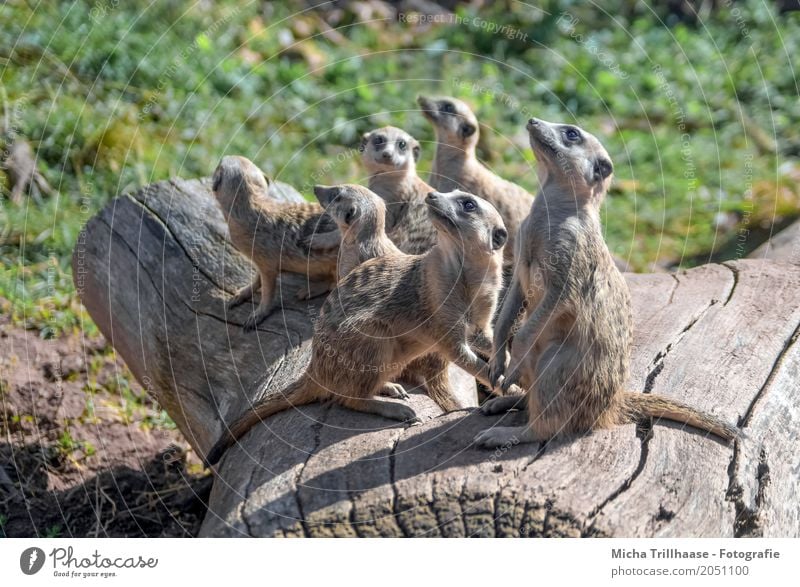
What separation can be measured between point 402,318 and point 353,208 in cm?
107

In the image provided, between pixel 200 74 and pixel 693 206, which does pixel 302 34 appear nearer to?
pixel 200 74

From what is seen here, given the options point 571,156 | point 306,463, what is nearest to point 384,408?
point 306,463

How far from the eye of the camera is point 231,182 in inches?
245

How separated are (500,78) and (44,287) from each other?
5921 mm

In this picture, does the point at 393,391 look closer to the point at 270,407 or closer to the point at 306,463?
the point at 270,407

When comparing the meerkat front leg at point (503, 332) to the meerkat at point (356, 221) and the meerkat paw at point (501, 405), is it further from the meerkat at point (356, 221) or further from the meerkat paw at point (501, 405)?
the meerkat at point (356, 221)

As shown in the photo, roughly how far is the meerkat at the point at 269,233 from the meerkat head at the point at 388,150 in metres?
0.60

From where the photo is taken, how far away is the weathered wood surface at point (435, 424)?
3795mm

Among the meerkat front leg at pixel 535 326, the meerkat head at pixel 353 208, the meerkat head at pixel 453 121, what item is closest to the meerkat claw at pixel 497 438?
the meerkat front leg at pixel 535 326

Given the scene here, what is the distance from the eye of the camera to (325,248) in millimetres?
5996

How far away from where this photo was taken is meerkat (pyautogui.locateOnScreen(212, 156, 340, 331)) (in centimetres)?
600

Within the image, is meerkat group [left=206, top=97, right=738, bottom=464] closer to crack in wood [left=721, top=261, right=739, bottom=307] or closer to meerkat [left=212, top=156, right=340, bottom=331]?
meerkat [left=212, top=156, right=340, bottom=331]

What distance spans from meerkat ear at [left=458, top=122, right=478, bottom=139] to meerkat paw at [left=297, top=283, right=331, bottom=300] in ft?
Result: 5.79
